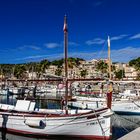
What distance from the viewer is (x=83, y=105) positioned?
4769 cm

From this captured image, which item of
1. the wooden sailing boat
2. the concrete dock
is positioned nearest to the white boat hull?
the wooden sailing boat

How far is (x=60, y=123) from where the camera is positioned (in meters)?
27.6

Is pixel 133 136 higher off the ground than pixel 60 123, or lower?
higher

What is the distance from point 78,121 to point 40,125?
138 inches

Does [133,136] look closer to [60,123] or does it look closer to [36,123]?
[60,123]

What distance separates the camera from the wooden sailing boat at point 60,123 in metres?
26.6

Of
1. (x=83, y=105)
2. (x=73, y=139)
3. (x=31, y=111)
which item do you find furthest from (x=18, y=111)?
(x=83, y=105)

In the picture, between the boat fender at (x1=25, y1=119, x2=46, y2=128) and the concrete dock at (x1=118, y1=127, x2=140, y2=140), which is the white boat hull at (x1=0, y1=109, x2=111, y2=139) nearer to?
the boat fender at (x1=25, y1=119, x2=46, y2=128)

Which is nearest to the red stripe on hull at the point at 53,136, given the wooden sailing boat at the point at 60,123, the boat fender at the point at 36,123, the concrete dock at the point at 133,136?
the wooden sailing boat at the point at 60,123

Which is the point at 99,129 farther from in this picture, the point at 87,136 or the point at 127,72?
the point at 127,72

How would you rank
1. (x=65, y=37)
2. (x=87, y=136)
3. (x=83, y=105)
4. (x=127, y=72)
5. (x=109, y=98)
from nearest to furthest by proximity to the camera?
(x=109, y=98) < (x=87, y=136) < (x=65, y=37) < (x=83, y=105) < (x=127, y=72)

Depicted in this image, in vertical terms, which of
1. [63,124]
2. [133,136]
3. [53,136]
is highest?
[133,136]

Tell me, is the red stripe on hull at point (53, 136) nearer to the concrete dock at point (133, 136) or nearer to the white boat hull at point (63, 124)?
the white boat hull at point (63, 124)

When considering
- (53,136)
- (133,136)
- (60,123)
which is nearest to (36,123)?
(53,136)
